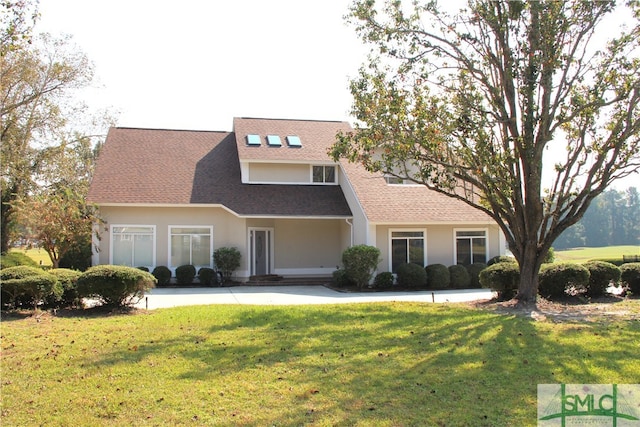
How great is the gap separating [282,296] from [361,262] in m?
3.78

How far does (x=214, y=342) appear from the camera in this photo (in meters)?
9.18

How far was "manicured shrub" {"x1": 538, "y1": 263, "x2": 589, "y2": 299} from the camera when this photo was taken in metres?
15.2

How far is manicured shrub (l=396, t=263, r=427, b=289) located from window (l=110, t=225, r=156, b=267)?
10.1 meters

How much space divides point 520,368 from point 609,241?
97565mm

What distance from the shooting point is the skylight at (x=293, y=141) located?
25828 mm

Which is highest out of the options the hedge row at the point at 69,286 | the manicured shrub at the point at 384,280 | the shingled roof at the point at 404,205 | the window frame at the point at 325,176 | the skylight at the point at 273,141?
the skylight at the point at 273,141

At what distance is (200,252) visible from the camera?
22.9 meters

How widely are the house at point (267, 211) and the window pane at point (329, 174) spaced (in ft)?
0.16

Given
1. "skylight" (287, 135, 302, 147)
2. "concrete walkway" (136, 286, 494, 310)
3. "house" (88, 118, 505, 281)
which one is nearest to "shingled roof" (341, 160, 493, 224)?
"house" (88, 118, 505, 281)

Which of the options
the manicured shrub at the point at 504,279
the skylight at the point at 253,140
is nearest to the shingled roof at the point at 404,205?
the skylight at the point at 253,140

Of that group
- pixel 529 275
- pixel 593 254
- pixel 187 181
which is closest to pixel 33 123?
pixel 187 181

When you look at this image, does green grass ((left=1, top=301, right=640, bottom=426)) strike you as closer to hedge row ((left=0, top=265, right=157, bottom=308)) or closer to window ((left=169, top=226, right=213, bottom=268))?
hedge row ((left=0, top=265, right=157, bottom=308))

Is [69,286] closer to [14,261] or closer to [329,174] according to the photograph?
[14,261]

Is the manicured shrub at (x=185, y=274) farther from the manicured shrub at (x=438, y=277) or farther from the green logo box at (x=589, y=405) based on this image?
the green logo box at (x=589, y=405)
